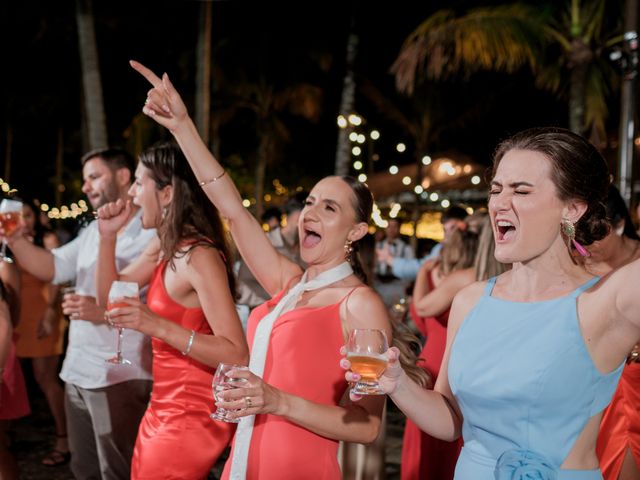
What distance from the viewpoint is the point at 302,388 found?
289cm

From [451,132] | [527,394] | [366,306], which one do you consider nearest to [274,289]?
[366,306]

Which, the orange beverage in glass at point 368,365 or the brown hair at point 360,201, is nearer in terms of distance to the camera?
the orange beverage in glass at point 368,365

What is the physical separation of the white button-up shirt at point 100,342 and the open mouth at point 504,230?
2.75 metres

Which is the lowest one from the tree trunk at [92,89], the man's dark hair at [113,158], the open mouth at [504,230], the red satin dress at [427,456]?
the red satin dress at [427,456]

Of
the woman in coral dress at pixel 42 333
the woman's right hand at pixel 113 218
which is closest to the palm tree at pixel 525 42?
the woman in coral dress at pixel 42 333

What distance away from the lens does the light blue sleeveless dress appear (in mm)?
2207

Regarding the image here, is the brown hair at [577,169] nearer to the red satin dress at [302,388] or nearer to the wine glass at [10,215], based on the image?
the red satin dress at [302,388]

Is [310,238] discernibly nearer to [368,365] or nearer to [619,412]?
[368,365]

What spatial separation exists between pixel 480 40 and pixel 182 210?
34.6 feet

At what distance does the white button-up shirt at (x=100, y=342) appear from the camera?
4.46 metres

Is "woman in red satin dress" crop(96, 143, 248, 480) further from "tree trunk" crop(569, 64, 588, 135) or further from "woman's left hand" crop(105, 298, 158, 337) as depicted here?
"tree trunk" crop(569, 64, 588, 135)

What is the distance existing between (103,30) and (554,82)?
18374mm

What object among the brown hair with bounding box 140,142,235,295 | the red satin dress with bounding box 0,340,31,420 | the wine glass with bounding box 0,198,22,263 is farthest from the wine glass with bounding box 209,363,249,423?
the red satin dress with bounding box 0,340,31,420

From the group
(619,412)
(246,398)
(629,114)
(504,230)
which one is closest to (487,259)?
(619,412)
